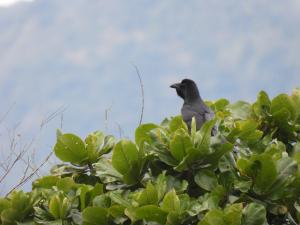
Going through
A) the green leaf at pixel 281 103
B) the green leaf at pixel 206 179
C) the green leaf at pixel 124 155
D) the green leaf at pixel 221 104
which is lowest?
the green leaf at pixel 206 179

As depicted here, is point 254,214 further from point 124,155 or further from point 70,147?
point 70,147

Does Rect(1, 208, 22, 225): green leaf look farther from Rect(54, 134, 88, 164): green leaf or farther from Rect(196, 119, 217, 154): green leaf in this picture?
Rect(196, 119, 217, 154): green leaf

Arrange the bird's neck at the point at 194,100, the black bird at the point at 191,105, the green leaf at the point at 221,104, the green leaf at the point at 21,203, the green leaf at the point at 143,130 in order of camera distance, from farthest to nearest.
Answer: the bird's neck at the point at 194,100, the black bird at the point at 191,105, the green leaf at the point at 221,104, the green leaf at the point at 143,130, the green leaf at the point at 21,203

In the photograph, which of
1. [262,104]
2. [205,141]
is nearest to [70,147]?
[205,141]

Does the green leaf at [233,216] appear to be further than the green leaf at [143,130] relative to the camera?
No

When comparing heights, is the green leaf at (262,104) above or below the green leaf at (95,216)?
above

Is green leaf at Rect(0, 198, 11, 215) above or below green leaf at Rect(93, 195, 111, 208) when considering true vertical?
above

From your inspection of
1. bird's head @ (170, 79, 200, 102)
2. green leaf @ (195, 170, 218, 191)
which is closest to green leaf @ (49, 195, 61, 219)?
green leaf @ (195, 170, 218, 191)

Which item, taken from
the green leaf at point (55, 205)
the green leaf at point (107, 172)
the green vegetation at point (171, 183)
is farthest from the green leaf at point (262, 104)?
the green leaf at point (55, 205)

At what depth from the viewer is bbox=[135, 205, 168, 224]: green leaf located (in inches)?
110

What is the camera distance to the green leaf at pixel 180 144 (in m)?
2.98

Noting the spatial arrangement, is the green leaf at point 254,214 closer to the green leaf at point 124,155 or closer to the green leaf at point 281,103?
the green leaf at point 124,155

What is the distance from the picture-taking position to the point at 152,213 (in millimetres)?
2814

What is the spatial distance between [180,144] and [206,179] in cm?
22
